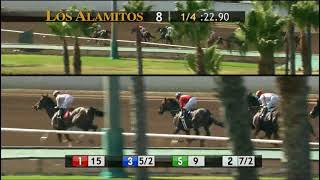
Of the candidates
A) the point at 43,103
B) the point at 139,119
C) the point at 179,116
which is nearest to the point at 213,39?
the point at 179,116

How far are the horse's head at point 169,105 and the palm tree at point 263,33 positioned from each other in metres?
0.34

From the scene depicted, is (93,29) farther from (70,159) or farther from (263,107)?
(263,107)

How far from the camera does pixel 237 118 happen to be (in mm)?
1747

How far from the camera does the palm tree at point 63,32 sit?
58.4 inches

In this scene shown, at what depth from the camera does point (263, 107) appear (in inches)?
65.6

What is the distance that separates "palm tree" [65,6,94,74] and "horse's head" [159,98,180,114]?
35 cm

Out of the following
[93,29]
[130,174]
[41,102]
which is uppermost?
[93,29]

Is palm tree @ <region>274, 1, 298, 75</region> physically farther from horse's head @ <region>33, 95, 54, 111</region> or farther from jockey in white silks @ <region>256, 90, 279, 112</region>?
horse's head @ <region>33, 95, 54, 111</region>

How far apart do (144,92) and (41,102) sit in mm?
399

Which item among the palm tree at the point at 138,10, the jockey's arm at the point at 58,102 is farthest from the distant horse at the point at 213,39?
the jockey's arm at the point at 58,102

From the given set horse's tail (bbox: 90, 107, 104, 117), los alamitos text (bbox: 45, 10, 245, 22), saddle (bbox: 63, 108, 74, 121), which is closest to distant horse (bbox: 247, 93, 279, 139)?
los alamitos text (bbox: 45, 10, 245, 22)

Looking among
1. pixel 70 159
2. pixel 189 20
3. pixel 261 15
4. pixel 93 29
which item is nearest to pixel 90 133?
pixel 70 159

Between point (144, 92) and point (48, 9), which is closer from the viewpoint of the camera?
point (48, 9)

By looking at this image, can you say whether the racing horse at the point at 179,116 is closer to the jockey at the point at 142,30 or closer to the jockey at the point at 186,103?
the jockey at the point at 186,103
